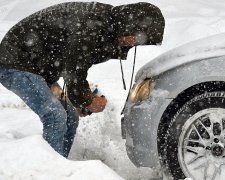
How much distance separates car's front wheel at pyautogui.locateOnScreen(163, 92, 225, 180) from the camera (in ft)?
11.0

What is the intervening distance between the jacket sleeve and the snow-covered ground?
408 mm

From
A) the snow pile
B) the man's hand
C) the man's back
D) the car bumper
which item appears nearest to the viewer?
the snow pile

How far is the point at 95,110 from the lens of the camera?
3869 mm

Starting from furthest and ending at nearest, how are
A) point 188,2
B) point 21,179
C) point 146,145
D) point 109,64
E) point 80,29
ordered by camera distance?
1. point 188,2
2. point 109,64
3. point 146,145
4. point 80,29
5. point 21,179

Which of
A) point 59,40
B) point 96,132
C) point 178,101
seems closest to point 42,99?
point 59,40

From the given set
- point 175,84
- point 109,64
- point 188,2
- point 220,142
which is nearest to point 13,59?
point 175,84

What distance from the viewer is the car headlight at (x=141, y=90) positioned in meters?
3.66

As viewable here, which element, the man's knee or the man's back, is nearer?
the man's back

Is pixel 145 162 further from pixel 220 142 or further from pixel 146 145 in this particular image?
pixel 220 142

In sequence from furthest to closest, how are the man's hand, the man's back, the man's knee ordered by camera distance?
the man's hand, the man's knee, the man's back

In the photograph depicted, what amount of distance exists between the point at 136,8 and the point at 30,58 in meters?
0.96

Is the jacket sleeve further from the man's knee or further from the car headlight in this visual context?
the car headlight

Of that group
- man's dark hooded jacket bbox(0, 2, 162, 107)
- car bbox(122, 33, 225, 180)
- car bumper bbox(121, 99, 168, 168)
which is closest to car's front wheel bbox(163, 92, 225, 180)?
car bbox(122, 33, 225, 180)

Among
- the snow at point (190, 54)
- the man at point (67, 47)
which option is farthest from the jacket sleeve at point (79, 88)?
the snow at point (190, 54)
